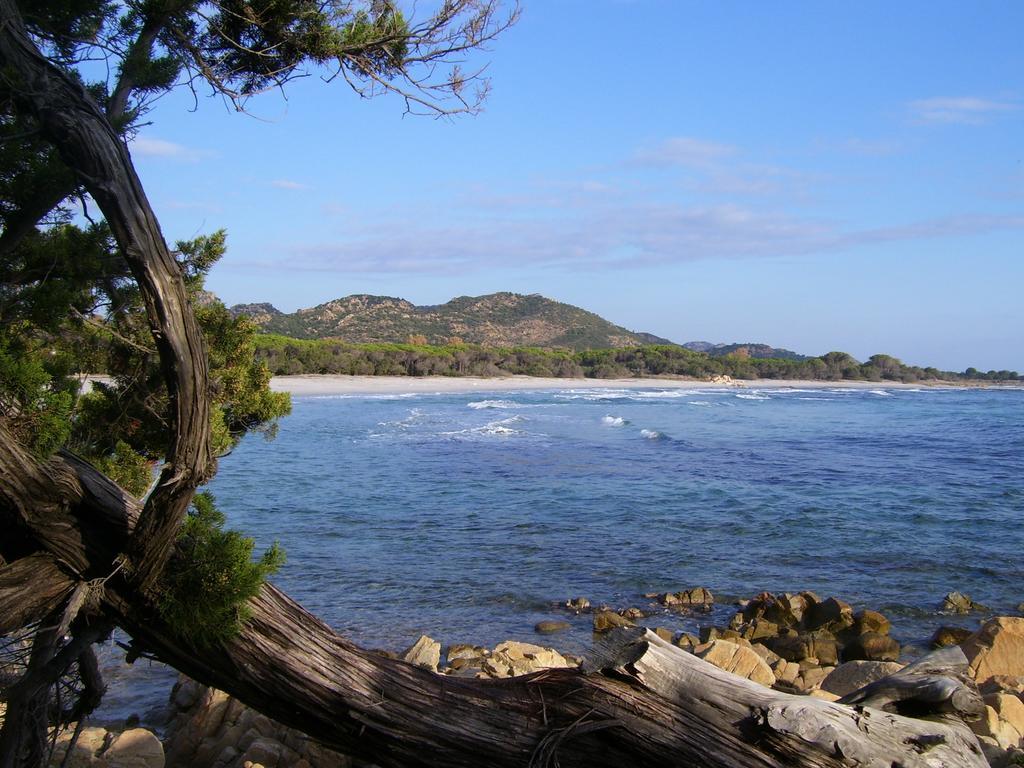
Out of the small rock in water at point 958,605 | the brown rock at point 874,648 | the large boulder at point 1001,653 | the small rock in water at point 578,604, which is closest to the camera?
the large boulder at point 1001,653

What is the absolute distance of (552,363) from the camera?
75.0 metres

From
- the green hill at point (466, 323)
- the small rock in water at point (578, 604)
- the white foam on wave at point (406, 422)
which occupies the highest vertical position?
the green hill at point (466, 323)

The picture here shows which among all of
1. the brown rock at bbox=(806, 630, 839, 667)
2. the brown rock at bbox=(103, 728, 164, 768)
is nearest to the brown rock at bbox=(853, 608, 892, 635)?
the brown rock at bbox=(806, 630, 839, 667)

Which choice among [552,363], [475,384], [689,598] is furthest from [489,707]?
[552,363]

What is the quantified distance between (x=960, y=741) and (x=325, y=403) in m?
40.5

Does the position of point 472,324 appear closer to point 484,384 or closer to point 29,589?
point 484,384

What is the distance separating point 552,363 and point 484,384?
49.2 ft

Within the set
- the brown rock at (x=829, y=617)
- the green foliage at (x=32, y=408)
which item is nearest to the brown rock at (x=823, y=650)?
the brown rock at (x=829, y=617)

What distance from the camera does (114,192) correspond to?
8.93ft

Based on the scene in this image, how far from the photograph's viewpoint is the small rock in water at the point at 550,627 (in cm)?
876

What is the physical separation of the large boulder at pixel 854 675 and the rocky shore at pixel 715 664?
1cm

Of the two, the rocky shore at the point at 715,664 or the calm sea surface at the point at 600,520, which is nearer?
the rocky shore at the point at 715,664

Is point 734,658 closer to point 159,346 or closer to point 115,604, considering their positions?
point 115,604

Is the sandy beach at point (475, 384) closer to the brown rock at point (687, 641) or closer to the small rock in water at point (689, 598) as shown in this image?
the small rock in water at point (689, 598)
